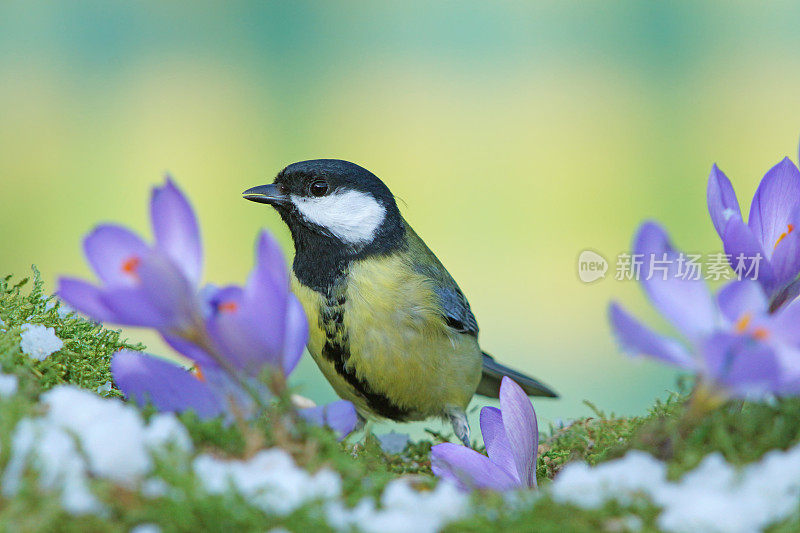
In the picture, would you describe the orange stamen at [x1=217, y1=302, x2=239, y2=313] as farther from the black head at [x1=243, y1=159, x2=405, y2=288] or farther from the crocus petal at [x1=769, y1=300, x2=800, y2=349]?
the black head at [x1=243, y1=159, x2=405, y2=288]

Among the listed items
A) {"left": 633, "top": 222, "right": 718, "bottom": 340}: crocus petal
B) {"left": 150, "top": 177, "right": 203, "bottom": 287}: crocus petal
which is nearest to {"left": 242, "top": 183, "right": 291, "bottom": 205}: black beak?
{"left": 150, "top": 177, "right": 203, "bottom": 287}: crocus petal

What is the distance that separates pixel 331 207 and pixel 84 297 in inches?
37.9

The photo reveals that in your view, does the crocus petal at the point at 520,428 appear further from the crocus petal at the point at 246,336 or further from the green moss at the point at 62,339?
the green moss at the point at 62,339

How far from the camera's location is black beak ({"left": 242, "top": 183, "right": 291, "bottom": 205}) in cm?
Result: 146

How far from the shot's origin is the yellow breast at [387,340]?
4.51ft

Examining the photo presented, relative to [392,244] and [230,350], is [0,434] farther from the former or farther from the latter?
[392,244]

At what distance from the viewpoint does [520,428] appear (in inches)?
27.3

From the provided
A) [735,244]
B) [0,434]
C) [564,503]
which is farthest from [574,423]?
[0,434]

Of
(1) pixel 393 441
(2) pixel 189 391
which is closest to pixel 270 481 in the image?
(2) pixel 189 391

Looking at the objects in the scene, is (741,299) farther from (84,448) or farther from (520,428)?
(84,448)

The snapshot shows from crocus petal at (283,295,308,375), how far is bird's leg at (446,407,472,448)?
0.98 metres

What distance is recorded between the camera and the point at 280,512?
18.7 inches

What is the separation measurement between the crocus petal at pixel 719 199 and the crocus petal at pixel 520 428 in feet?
0.71

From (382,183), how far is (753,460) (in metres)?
1.08
